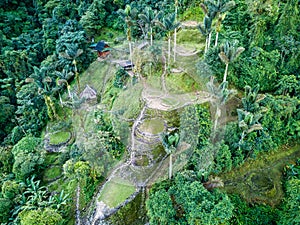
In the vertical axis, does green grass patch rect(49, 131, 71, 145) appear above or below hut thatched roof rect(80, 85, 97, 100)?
below

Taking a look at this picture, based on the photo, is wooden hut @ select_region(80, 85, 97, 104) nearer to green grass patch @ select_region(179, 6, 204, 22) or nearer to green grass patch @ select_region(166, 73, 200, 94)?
green grass patch @ select_region(166, 73, 200, 94)

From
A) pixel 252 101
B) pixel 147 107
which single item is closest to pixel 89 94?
pixel 147 107

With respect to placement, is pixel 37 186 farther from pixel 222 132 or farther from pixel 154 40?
pixel 154 40

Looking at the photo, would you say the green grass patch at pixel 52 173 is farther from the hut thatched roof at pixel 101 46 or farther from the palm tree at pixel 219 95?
the hut thatched roof at pixel 101 46

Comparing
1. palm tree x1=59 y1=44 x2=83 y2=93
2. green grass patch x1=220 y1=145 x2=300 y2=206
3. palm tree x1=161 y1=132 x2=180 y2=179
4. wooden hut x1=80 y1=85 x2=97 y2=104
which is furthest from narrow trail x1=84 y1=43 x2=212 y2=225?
palm tree x1=59 y1=44 x2=83 y2=93

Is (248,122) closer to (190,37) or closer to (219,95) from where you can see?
(219,95)

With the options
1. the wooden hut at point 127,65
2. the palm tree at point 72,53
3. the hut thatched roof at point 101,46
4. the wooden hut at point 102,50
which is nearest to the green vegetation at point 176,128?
the palm tree at point 72,53
